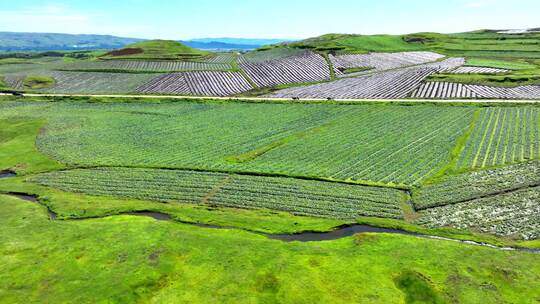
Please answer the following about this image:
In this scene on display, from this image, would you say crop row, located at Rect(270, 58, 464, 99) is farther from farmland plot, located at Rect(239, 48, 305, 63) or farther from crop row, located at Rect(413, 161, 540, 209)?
crop row, located at Rect(413, 161, 540, 209)

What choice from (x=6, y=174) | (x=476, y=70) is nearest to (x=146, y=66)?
(x=6, y=174)

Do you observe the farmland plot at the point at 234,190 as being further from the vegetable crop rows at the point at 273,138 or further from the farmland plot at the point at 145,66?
the farmland plot at the point at 145,66

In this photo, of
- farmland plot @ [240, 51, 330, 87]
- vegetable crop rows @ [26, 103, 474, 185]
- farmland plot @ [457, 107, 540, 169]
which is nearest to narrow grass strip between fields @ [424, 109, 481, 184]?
farmland plot @ [457, 107, 540, 169]

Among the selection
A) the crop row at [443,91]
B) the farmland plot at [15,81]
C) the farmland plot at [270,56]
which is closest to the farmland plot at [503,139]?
the crop row at [443,91]

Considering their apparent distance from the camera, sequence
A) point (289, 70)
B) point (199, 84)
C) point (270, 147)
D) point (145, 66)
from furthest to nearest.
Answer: point (145, 66) → point (289, 70) → point (199, 84) → point (270, 147)

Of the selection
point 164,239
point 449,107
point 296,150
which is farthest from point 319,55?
point 164,239

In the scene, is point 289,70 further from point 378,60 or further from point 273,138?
point 273,138
